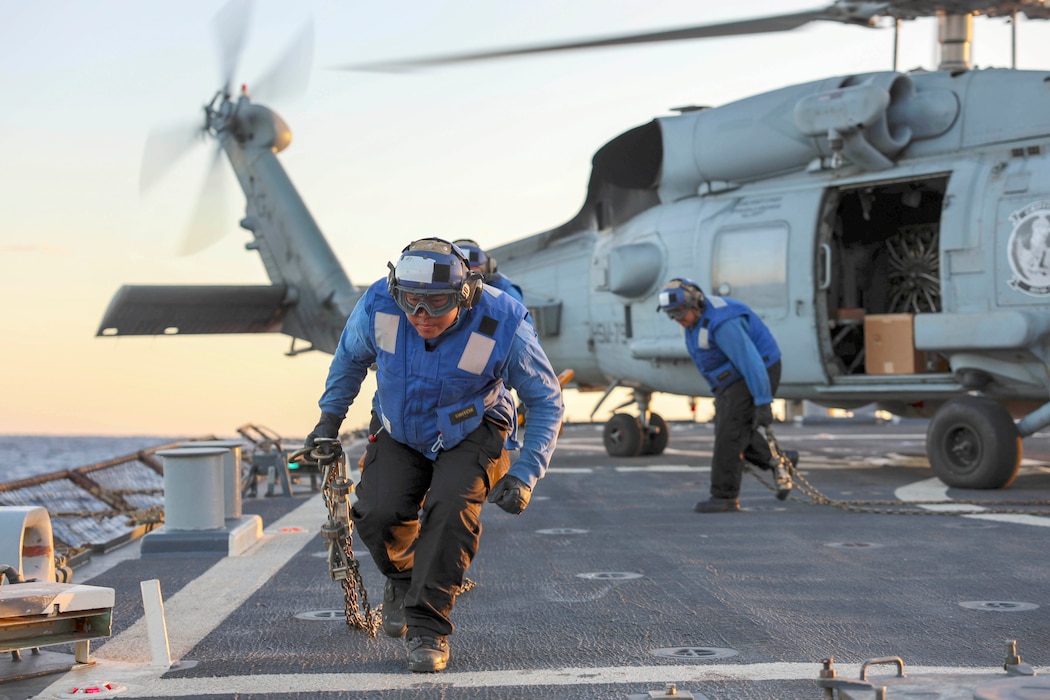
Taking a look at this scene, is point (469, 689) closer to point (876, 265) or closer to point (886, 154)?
point (886, 154)

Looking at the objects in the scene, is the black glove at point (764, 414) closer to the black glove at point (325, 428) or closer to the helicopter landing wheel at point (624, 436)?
the black glove at point (325, 428)

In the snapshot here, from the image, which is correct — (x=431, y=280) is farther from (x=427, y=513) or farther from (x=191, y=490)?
(x=191, y=490)

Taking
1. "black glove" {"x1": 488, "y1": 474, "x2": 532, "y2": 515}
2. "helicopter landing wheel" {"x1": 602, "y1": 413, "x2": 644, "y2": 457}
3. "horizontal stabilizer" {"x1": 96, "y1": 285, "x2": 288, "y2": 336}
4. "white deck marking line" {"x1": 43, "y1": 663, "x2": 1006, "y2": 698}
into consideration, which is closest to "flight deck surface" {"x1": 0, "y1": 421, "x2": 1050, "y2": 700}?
"white deck marking line" {"x1": 43, "y1": 663, "x2": 1006, "y2": 698}

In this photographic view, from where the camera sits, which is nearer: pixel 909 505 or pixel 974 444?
pixel 909 505

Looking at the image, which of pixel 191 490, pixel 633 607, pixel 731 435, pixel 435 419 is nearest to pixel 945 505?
pixel 731 435

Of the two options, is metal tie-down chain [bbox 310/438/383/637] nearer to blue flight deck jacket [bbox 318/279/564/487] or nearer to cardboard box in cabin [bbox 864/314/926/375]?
blue flight deck jacket [bbox 318/279/564/487]

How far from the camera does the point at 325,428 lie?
450 centimetres

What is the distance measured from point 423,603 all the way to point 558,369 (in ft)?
40.3

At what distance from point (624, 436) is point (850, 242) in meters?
4.10

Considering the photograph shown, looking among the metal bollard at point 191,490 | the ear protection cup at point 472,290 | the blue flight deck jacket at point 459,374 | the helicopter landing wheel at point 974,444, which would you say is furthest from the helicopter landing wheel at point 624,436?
the ear protection cup at point 472,290

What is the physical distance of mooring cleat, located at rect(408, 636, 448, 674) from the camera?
395 centimetres

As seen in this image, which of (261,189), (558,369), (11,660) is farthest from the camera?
(261,189)

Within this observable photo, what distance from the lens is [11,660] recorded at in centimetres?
400

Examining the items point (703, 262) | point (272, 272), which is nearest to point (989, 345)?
point (703, 262)
